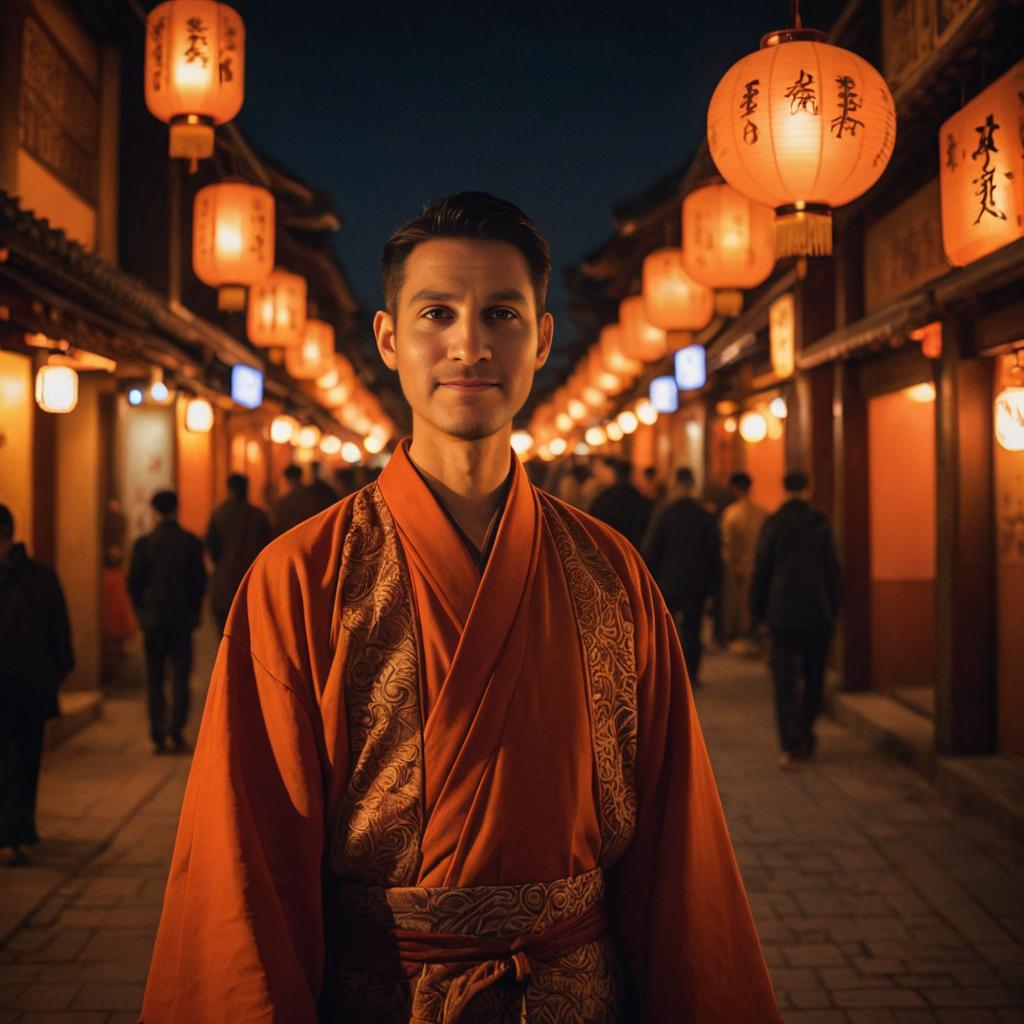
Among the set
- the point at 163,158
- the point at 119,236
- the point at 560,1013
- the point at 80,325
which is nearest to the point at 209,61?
the point at 80,325

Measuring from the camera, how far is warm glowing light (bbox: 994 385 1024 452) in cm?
712

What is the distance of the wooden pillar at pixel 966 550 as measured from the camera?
8.70 m

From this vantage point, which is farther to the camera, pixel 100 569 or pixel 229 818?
pixel 100 569

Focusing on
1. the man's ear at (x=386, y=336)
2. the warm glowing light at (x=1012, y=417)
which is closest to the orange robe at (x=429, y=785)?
the man's ear at (x=386, y=336)

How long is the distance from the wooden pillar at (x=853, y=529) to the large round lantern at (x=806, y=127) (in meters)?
5.73

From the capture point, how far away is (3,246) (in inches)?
299

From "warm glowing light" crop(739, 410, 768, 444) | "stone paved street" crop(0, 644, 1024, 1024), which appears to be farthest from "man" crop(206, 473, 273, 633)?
"warm glowing light" crop(739, 410, 768, 444)

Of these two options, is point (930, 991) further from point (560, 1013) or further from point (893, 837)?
point (560, 1013)

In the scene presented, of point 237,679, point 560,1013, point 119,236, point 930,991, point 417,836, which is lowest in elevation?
point 930,991

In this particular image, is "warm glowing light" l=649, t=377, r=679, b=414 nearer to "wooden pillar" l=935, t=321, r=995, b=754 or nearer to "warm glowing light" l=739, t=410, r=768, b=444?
"warm glowing light" l=739, t=410, r=768, b=444

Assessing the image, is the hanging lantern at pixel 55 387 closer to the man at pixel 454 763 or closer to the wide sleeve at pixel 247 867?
the man at pixel 454 763

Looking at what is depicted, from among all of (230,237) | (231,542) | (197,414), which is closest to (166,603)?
(231,542)

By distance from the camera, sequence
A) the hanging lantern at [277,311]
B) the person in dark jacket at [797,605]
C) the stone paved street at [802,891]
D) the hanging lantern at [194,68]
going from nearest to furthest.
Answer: the stone paved street at [802,891], the hanging lantern at [194,68], the person in dark jacket at [797,605], the hanging lantern at [277,311]

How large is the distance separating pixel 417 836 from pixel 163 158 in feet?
49.2
